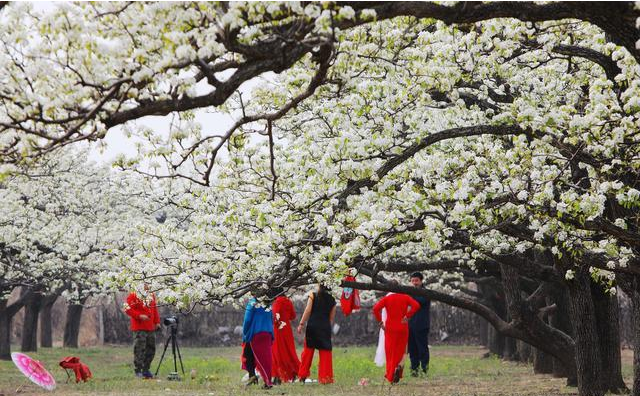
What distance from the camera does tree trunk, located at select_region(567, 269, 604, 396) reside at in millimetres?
13578

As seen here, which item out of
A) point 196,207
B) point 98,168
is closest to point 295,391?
point 196,207

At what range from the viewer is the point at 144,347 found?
19.1 m

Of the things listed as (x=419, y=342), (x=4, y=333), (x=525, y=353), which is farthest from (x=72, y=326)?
(x=419, y=342)

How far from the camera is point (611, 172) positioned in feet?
31.6

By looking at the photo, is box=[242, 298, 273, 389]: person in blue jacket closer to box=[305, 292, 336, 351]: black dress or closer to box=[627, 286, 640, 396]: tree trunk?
box=[305, 292, 336, 351]: black dress

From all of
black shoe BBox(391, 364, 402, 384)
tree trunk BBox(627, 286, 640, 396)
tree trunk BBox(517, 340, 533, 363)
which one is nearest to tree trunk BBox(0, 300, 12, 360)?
tree trunk BBox(517, 340, 533, 363)

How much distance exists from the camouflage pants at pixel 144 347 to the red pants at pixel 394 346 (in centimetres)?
475

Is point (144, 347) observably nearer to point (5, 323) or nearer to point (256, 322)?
point (256, 322)

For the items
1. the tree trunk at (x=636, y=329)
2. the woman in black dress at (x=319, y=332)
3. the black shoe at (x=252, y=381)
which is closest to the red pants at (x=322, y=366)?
the woman in black dress at (x=319, y=332)

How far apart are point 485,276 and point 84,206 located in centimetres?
1327

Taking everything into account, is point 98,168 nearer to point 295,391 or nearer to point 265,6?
point 295,391

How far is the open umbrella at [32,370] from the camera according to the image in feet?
49.2

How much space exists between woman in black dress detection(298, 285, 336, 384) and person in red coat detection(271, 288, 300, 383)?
332 millimetres

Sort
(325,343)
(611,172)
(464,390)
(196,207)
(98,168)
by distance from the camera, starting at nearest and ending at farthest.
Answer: (611,172), (196,207), (464,390), (325,343), (98,168)
